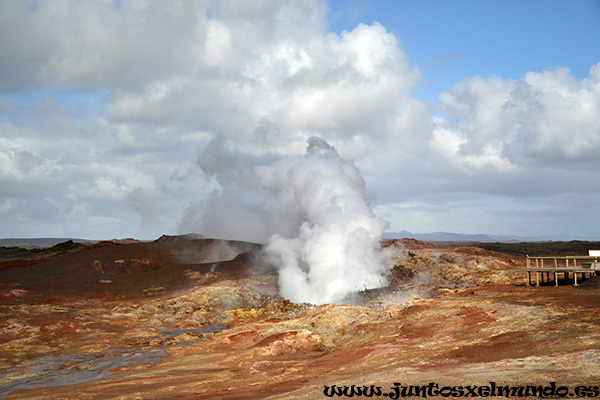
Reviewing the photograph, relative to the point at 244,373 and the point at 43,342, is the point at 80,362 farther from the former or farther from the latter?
the point at 244,373

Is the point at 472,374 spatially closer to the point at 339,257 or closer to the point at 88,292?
the point at 339,257

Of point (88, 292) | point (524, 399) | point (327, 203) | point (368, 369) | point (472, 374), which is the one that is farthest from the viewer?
point (327, 203)

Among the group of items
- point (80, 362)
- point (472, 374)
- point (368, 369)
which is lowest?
point (80, 362)

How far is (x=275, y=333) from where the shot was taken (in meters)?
27.8

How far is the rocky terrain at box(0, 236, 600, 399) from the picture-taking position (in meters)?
15.5

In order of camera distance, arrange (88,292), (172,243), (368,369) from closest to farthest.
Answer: (368,369) → (88,292) → (172,243)

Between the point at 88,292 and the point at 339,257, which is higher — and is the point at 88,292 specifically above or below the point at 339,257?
below

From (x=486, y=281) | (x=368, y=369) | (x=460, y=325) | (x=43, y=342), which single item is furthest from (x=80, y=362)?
(x=486, y=281)

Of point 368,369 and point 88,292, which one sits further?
point 88,292

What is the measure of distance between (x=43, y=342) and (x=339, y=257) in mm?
25420

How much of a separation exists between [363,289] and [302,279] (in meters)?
7.57

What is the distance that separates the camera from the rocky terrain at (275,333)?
15.5m

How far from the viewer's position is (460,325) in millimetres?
22297

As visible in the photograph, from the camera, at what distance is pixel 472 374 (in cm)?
1298
